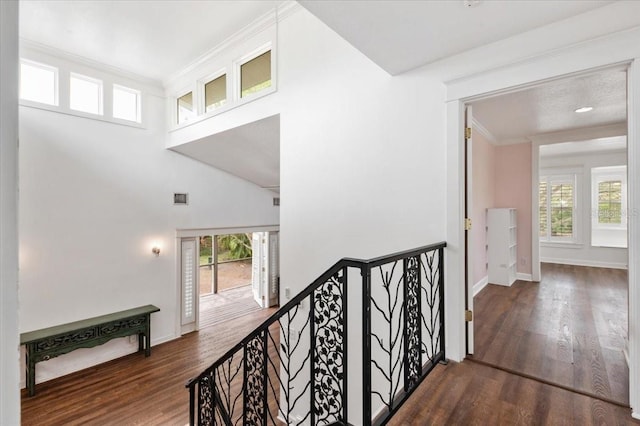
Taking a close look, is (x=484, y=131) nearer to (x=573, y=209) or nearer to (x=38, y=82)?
(x=573, y=209)

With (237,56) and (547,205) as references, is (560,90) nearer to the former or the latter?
(237,56)

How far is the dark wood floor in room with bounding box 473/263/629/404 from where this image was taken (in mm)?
2191

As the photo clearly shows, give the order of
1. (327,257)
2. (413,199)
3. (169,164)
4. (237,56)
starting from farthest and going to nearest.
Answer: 1. (169,164)
2. (237,56)
3. (327,257)
4. (413,199)

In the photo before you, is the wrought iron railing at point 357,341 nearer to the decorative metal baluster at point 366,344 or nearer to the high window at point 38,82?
the decorative metal baluster at point 366,344

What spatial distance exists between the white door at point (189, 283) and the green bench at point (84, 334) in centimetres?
75

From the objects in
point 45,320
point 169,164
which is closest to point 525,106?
point 169,164

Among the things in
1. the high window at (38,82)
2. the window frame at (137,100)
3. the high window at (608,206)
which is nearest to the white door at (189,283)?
the window frame at (137,100)

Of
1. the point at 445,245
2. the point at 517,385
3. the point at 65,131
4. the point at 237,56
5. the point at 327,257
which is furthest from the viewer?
the point at 65,131

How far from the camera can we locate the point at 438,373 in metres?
2.14

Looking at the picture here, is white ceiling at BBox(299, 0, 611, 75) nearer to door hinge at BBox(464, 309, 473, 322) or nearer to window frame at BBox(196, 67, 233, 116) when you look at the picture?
door hinge at BBox(464, 309, 473, 322)

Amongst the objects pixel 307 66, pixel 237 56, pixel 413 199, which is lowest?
pixel 413 199

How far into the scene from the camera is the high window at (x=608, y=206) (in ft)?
21.2

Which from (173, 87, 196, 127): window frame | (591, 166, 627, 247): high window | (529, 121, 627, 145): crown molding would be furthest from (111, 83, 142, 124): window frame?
(591, 166, 627, 247): high window

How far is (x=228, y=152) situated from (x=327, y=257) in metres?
3.07
